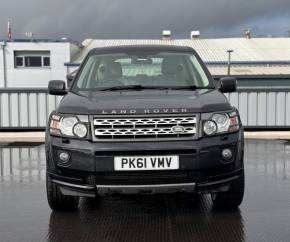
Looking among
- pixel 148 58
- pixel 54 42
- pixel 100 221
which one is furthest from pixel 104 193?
pixel 54 42

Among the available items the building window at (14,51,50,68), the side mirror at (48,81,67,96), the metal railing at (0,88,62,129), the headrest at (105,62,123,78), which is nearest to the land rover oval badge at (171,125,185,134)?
the headrest at (105,62,123,78)

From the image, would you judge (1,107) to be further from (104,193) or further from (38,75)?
(38,75)

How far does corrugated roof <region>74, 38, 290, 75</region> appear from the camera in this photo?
47.1m

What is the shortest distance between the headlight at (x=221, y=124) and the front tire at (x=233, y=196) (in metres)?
0.54

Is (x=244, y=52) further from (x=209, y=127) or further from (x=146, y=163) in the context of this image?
(x=146, y=163)

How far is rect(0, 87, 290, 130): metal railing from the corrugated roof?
32.3 m

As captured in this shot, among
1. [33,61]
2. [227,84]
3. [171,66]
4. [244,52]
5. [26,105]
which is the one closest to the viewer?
[227,84]

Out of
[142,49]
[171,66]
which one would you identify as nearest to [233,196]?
[171,66]

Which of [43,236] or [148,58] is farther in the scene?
[148,58]

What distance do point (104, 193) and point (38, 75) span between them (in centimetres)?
4883

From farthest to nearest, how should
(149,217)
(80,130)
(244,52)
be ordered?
(244,52) → (149,217) → (80,130)

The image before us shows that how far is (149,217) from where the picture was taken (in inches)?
200

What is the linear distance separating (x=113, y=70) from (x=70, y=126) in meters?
1.34

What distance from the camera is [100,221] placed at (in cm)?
496
